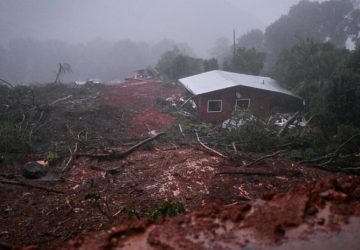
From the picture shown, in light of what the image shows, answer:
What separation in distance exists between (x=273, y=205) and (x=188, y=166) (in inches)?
211

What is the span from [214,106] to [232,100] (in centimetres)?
114

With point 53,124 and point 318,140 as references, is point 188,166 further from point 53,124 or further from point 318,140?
point 53,124

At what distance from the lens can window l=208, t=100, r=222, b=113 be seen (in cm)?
1723

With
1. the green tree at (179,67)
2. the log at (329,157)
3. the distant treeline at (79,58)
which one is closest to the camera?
the log at (329,157)

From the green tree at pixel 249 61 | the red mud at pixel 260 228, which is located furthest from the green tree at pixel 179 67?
the red mud at pixel 260 228

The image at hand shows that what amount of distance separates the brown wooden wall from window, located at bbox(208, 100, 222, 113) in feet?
0.59

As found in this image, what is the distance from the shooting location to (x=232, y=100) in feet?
56.8

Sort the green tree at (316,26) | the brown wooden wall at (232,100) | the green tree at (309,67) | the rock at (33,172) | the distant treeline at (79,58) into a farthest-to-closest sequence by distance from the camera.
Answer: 1. the distant treeline at (79,58)
2. the green tree at (316,26)
3. the green tree at (309,67)
4. the brown wooden wall at (232,100)
5. the rock at (33,172)

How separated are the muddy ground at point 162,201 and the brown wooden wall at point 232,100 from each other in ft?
21.2

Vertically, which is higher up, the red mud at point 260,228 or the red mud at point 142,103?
the red mud at point 260,228

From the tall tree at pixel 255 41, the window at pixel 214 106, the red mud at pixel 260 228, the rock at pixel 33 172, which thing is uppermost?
the tall tree at pixel 255 41

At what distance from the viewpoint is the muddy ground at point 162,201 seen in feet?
5.55

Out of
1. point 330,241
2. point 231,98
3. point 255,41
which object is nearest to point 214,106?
point 231,98

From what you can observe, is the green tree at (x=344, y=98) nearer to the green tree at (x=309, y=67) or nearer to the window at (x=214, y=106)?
the green tree at (x=309, y=67)
